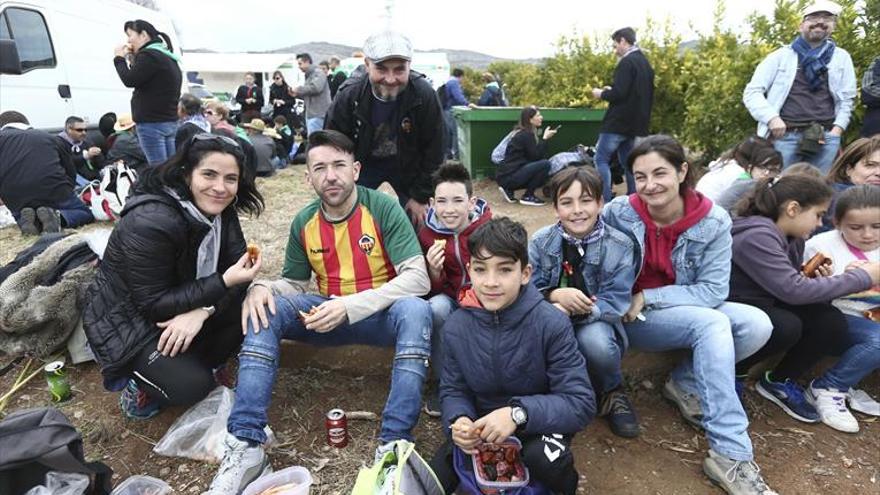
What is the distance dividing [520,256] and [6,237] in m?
6.08

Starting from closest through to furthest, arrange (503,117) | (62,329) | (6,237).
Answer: (62,329), (6,237), (503,117)

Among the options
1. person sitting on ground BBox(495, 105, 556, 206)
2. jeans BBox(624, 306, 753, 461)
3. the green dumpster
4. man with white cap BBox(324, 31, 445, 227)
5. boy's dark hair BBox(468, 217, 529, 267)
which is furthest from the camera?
the green dumpster

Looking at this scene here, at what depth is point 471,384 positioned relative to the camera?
211 centimetres

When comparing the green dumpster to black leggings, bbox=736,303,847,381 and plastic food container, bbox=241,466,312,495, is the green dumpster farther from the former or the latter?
plastic food container, bbox=241,466,312,495

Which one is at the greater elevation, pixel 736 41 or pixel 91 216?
pixel 736 41

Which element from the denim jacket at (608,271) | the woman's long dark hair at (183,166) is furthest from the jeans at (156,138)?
the denim jacket at (608,271)

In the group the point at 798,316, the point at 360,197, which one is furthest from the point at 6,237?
the point at 798,316

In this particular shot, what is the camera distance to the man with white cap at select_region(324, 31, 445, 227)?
3096mm

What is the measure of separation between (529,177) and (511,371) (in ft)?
16.9

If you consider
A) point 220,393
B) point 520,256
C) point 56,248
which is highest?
point 520,256

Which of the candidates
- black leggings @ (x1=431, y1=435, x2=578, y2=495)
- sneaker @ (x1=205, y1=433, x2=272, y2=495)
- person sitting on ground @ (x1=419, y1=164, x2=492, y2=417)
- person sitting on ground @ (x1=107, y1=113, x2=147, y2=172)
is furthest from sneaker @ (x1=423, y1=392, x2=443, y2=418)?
person sitting on ground @ (x1=107, y1=113, x2=147, y2=172)

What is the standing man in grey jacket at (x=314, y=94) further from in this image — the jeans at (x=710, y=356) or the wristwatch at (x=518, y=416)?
the wristwatch at (x=518, y=416)

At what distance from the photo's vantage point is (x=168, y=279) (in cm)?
232

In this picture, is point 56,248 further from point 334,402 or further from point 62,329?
point 334,402
